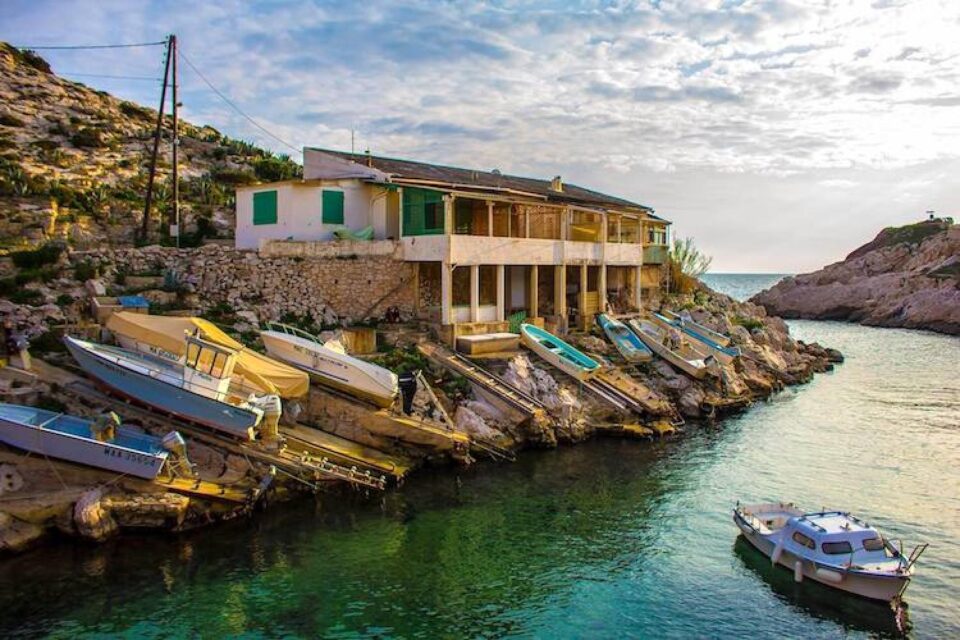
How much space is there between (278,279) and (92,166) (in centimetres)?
2458

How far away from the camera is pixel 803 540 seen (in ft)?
59.4

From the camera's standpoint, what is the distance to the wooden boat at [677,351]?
35.1 meters

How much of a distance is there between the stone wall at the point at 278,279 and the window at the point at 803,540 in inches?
770

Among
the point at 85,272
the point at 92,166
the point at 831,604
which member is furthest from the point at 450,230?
the point at 92,166

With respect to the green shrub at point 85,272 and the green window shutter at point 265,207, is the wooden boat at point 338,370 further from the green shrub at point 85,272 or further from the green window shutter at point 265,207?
the green window shutter at point 265,207

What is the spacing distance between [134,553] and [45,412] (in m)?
5.60

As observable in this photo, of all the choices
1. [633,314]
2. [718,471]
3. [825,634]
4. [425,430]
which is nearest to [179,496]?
[425,430]

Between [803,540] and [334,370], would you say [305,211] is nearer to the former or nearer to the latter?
[334,370]

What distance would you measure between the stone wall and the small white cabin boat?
18.8 meters

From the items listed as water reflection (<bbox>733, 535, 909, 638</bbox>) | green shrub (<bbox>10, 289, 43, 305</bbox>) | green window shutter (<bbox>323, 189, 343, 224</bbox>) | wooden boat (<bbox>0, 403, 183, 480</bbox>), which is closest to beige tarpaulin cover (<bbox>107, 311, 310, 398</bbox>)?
green shrub (<bbox>10, 289, 43, 305</bbox>)

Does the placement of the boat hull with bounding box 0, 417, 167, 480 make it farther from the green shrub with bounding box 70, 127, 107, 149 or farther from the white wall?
the green shrub with bounding box 70, 127, 107, 149

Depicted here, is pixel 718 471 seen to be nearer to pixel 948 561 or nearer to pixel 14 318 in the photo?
pixel 948 561

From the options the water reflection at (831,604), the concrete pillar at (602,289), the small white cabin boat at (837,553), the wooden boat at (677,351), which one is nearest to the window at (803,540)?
the small white cabin boat at (837,553)

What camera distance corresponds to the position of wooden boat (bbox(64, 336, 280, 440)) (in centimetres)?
2114
